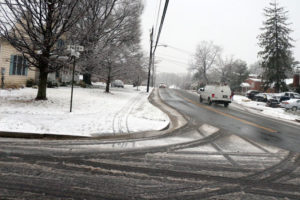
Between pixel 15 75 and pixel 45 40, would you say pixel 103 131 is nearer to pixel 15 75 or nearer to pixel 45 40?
pixel 45 40

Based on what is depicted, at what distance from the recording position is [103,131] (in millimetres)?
6250

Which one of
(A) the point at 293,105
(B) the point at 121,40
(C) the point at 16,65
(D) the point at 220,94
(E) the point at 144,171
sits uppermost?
(B) the point at 121,40

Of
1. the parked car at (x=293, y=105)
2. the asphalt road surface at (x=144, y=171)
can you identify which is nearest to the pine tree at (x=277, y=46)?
the parked car at (x=293, y=105)

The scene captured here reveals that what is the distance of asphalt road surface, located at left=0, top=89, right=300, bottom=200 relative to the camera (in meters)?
2.79

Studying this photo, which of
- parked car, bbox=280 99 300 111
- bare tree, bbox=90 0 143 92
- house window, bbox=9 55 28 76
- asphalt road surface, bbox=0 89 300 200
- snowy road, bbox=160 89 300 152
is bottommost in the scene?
asphalt road surface, bbox=0 89 300 200

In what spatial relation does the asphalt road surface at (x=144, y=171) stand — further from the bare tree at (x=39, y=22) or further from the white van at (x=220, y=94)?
the white van at (x=220, y=94)

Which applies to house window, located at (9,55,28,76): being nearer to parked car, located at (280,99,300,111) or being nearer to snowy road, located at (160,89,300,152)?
snowy road, located at (160,89,300,152)

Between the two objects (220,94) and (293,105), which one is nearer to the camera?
(220,94)

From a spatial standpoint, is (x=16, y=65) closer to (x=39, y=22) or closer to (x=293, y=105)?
(x=39, y=22)

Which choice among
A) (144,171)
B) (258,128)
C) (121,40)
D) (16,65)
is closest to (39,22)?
(144,171)

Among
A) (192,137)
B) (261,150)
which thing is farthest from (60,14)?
(261,150)

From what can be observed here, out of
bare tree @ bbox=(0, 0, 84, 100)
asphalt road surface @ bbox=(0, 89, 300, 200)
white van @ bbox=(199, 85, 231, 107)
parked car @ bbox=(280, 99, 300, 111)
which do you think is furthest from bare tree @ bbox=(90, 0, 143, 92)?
parked car @ bbox=(280, 99, 300, 111)

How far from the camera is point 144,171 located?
351 centimetres

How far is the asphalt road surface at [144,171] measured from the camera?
2.79 m
